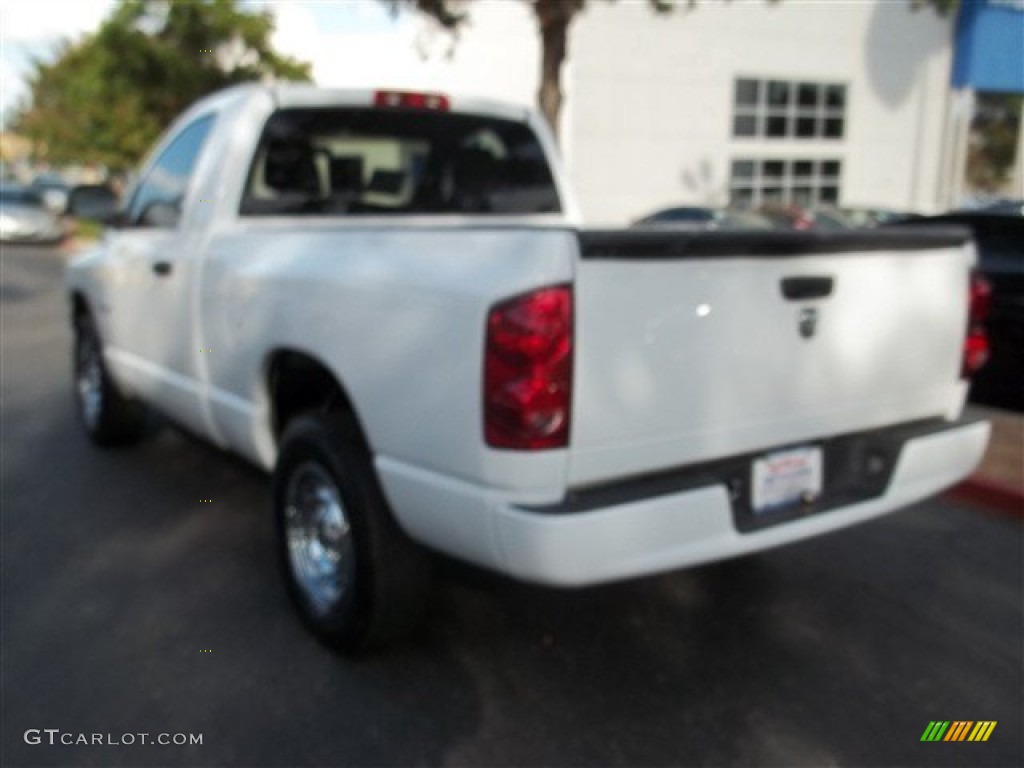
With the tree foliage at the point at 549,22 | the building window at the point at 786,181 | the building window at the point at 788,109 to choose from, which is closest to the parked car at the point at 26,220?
the tree foliage at the point at 549,22

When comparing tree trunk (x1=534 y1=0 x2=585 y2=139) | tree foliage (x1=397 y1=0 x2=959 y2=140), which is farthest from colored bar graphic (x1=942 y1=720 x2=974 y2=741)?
tree foliage (x1=397 y1=0 x2=959 y2=140)

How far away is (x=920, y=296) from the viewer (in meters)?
3.15

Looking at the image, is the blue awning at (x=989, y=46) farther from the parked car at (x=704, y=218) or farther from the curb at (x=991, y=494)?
the curb at (x=991, y=494)

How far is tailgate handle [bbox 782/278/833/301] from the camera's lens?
2.77 meters

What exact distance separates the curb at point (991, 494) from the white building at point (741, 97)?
715 inches

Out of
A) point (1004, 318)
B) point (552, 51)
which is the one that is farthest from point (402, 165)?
point (552, 51)

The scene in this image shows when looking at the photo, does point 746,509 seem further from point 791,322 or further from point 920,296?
point 920,296

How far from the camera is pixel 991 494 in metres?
4.87

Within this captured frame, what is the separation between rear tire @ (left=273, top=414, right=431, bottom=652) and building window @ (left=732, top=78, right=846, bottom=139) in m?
24.2

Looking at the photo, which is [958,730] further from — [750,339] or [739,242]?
[739,242]

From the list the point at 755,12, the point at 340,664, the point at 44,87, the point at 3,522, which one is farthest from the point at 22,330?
the point at 44,87

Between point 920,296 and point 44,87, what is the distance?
164 feet

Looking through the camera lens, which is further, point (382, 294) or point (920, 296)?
point (920, 296)

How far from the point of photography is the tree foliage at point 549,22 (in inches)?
468
